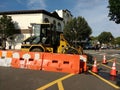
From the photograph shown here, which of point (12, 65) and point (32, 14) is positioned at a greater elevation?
point (32, 14)

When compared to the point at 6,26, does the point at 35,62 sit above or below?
below

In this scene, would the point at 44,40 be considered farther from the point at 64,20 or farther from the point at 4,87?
the point at 64,20

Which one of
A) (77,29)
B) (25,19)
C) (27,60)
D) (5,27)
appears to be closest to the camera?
(27,60)

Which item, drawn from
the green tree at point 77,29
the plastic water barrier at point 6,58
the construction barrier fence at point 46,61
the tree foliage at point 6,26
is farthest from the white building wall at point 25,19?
A: the construction barrier fence at point 46,61

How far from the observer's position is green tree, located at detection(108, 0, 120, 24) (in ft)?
133

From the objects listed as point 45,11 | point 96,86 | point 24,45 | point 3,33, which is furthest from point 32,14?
point 96,86

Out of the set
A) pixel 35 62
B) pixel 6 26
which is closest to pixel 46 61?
pixel 35 62

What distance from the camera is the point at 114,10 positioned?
136 ft

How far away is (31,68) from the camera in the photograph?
14016 mm

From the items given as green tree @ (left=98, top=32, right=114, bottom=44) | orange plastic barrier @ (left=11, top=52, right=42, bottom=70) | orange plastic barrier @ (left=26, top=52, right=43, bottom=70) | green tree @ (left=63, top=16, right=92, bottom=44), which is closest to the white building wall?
green tree @ (left=63, top=16, right=92, bottom=44)

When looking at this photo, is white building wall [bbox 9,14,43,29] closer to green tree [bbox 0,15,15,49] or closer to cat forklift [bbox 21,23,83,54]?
green tree [bbox 0,15,15,49]

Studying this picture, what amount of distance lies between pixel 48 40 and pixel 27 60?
530 centimetres

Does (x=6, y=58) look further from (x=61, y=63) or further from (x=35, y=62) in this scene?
(x=61, y=63)

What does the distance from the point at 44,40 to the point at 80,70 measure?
663cm
